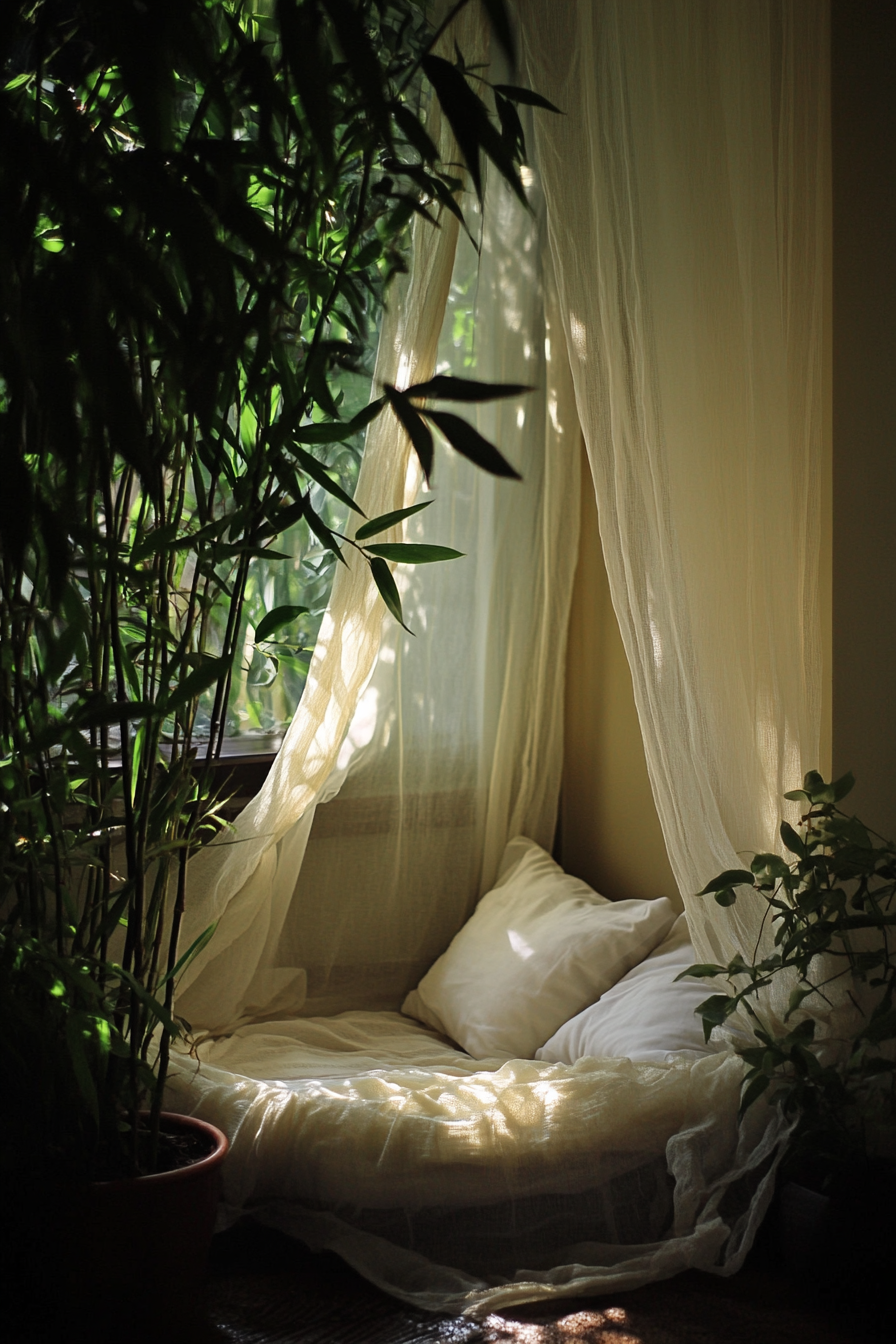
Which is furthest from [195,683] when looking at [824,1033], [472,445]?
[824,1033]

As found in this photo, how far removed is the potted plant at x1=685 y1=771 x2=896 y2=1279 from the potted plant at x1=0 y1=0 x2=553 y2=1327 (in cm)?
74

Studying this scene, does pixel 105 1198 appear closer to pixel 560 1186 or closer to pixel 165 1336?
pixel 165 1336

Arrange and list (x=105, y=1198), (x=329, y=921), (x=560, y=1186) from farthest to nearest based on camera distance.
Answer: (x=329, y=921)
(x=560, y=1186)
(x=105, y=1198)

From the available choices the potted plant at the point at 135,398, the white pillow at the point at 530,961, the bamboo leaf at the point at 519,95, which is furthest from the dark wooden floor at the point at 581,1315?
the bamboo leaf at the point at 519,95

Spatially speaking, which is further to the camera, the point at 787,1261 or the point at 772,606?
the point at 772,606

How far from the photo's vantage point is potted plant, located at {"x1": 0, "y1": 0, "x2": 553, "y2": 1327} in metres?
1.02

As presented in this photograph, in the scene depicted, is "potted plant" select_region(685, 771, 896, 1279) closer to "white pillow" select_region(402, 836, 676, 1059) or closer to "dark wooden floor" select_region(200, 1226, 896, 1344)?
"dark wooden floor" select_region(200, 1226, 896, 1344)

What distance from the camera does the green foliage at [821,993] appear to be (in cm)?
150

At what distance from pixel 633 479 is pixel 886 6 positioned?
0.88 m

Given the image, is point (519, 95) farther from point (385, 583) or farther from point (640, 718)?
point (640, 718)

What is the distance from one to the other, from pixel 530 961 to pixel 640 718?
673mm

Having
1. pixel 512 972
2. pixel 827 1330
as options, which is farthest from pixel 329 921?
pixel 827 1330

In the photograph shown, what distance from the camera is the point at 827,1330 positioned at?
1.43 m

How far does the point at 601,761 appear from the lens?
100 inches
